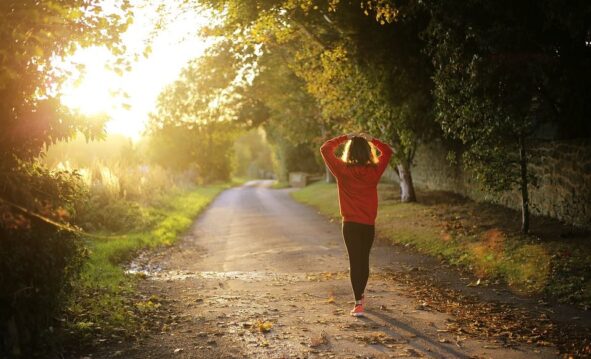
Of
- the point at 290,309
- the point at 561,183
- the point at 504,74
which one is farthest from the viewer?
the point at 561,183

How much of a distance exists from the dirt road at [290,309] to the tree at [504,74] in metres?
2.88

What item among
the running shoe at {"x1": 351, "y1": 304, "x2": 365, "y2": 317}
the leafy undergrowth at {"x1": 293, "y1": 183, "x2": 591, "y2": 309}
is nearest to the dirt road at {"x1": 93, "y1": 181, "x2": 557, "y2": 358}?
the running shoe at {"x1": 351, "y1": 304, "x2": 365, "y2": 317}

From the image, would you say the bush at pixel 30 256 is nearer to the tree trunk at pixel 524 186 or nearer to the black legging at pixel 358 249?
the black legging at pixel 358 249

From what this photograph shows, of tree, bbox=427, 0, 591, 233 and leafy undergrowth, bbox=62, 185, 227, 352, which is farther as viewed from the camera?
tree, bbox=427, 0, 591, 233

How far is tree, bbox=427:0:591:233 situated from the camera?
10.3 metres

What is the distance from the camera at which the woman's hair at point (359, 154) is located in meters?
6.91

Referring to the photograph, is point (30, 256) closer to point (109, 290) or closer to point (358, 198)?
point (109, 290)

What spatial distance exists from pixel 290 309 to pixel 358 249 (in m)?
1.20

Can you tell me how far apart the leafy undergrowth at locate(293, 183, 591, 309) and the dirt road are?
2.39ft

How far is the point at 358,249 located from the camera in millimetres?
7035

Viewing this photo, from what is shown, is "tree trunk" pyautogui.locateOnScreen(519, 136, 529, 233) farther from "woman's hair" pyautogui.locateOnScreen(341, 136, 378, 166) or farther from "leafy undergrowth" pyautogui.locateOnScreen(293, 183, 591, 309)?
"woman's hair" pyautogui.locateOnScreen(341, 136, 378, 166)

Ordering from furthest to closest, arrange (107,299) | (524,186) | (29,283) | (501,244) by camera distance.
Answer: (524,186) < (501,244) < (107,299) < (29,283)

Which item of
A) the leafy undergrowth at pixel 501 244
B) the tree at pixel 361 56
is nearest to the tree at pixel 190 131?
the tree at pixel 361 56

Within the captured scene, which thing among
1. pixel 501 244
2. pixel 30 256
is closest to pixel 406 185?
pixel 501 244
